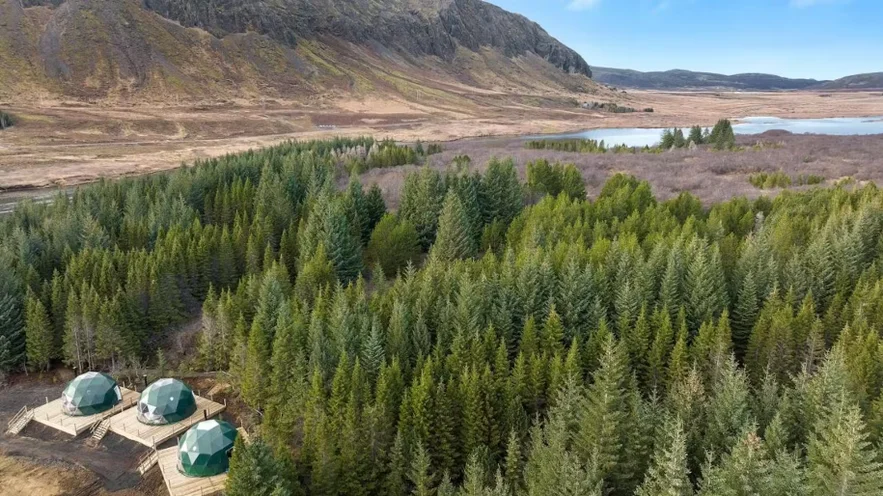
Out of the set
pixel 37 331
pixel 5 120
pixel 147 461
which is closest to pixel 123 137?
pixel 5 120

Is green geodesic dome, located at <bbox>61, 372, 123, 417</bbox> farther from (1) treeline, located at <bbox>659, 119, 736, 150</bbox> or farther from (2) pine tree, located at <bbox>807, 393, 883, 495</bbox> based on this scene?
(1) treeline, located at <bbox>659, 119, 736, 150</bbox>

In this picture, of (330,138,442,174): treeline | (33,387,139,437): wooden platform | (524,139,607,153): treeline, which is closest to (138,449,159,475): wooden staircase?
(33,387,139,437): wooden platform

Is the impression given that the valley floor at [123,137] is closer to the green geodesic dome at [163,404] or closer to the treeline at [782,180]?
the green geodesic dome at [163,404]

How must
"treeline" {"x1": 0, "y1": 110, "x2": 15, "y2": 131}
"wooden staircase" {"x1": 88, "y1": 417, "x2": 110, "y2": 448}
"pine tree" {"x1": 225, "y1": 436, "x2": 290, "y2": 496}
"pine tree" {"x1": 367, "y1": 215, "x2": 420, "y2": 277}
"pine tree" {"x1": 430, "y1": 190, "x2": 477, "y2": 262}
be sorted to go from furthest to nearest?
"treeline" {"x1": 0, "y1": 110, "x2": 15, "y2": 131}, "pine tree" {"x1": 367, "y1": 215, "x2": 420, "y2": 277}, "pine tree" {"x1": 430, "y1": 190, "x2": 477, "y2": 262}, "wooden staircase" {"x1": 88, "y1": 417, "x2": 110, "y2": 448}, "pine tree" {"x1": 225, "y1": 436, "x2": 290, "y2": 496}

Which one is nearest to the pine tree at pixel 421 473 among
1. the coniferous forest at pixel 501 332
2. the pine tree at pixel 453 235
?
the coniferous forest at pixel 501 332

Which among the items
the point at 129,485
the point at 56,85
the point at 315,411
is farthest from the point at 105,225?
the point at 56,85
